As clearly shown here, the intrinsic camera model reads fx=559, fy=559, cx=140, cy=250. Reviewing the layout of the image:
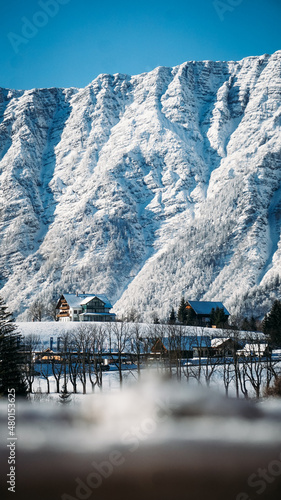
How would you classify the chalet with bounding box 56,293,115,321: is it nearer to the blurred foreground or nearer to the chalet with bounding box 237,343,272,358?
the chalet with bounding box 237,343,272,358

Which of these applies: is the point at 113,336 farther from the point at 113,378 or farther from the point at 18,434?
the point at 18,434

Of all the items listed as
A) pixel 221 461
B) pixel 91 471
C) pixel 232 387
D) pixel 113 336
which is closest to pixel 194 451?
pixel 221 461

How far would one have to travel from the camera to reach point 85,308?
163 m

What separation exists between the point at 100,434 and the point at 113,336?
266 feet

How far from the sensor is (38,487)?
83.0 feet

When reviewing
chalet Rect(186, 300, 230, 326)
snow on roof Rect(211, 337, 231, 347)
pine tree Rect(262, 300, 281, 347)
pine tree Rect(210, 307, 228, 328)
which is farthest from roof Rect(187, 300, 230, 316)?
snow on roof Rect(211, 337, 231, 347)

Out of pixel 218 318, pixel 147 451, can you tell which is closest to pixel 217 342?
pixel 218 318


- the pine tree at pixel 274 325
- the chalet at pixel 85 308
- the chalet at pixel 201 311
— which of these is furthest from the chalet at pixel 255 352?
the chalet at pixel 85 308

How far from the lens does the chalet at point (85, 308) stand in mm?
161625

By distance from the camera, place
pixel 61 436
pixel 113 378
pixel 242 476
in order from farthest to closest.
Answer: pixel 113 378
pixel 61 436
pixel 242 476

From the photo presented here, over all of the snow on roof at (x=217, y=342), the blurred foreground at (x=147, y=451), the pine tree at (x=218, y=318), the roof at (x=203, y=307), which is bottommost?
the blurred foreground at (x=147, y=451)

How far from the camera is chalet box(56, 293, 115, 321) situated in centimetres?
16162

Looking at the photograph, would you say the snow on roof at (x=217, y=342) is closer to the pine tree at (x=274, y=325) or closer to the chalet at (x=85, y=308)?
the pine tree at (x=274, y=325)

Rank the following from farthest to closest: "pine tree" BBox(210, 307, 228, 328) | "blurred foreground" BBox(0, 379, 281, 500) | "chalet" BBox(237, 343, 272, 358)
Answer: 1. "pine tree" BBox(210, 307, 228, 328)
2. "chalet" BBox(237, 343, 272, 358)
3. "blurred foreground" BBox(0, 379, 281, 500)
